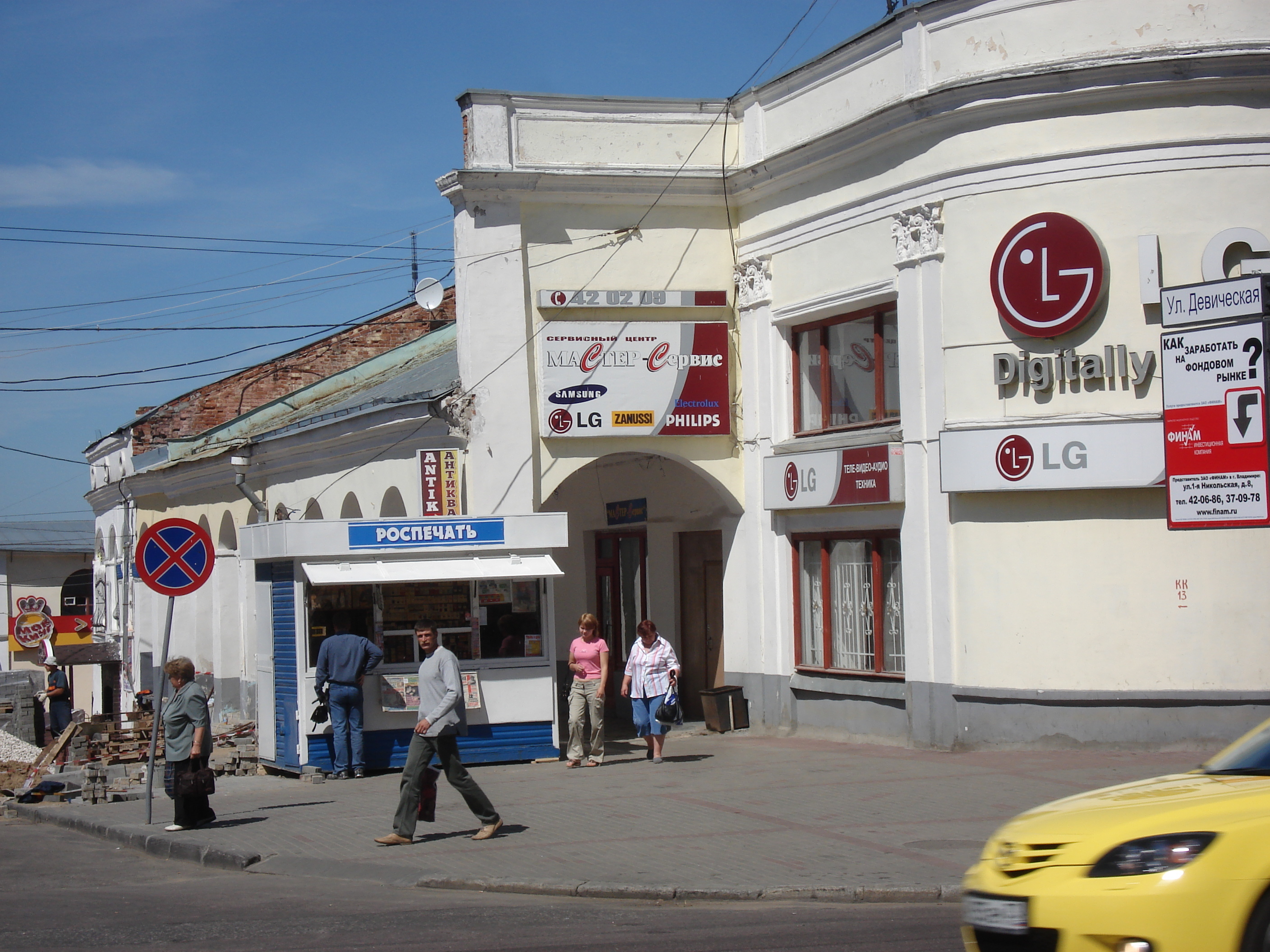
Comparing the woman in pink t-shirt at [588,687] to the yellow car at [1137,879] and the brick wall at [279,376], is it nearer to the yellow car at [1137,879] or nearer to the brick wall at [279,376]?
the yellow car at [1137,879]

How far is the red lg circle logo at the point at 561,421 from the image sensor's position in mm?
17859

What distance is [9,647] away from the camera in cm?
5112

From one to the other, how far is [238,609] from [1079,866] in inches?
985

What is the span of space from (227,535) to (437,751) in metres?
19.1

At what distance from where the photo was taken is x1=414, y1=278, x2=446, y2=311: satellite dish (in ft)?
87.8

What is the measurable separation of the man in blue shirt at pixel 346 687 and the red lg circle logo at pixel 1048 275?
8.15 meters

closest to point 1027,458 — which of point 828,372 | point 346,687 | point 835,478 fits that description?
point 835,478

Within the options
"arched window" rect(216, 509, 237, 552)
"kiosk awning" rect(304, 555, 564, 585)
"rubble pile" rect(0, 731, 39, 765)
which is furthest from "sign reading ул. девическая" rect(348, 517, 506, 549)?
"arched window" rect(216, 509, 237, 552)

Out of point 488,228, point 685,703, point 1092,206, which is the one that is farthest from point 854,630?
point 488,228

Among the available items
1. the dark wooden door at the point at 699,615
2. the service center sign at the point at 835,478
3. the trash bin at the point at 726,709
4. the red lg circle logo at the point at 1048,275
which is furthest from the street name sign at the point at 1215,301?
the dark wooden door at the point at 699,615

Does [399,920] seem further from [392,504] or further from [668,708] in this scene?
[392,504]

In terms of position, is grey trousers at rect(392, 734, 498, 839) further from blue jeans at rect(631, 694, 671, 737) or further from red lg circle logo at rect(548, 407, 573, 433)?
red lg circle logo at rect(548, 407, 573, 433)

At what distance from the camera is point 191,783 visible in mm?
12273

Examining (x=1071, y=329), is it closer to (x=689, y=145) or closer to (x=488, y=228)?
(x=689, y=145)
